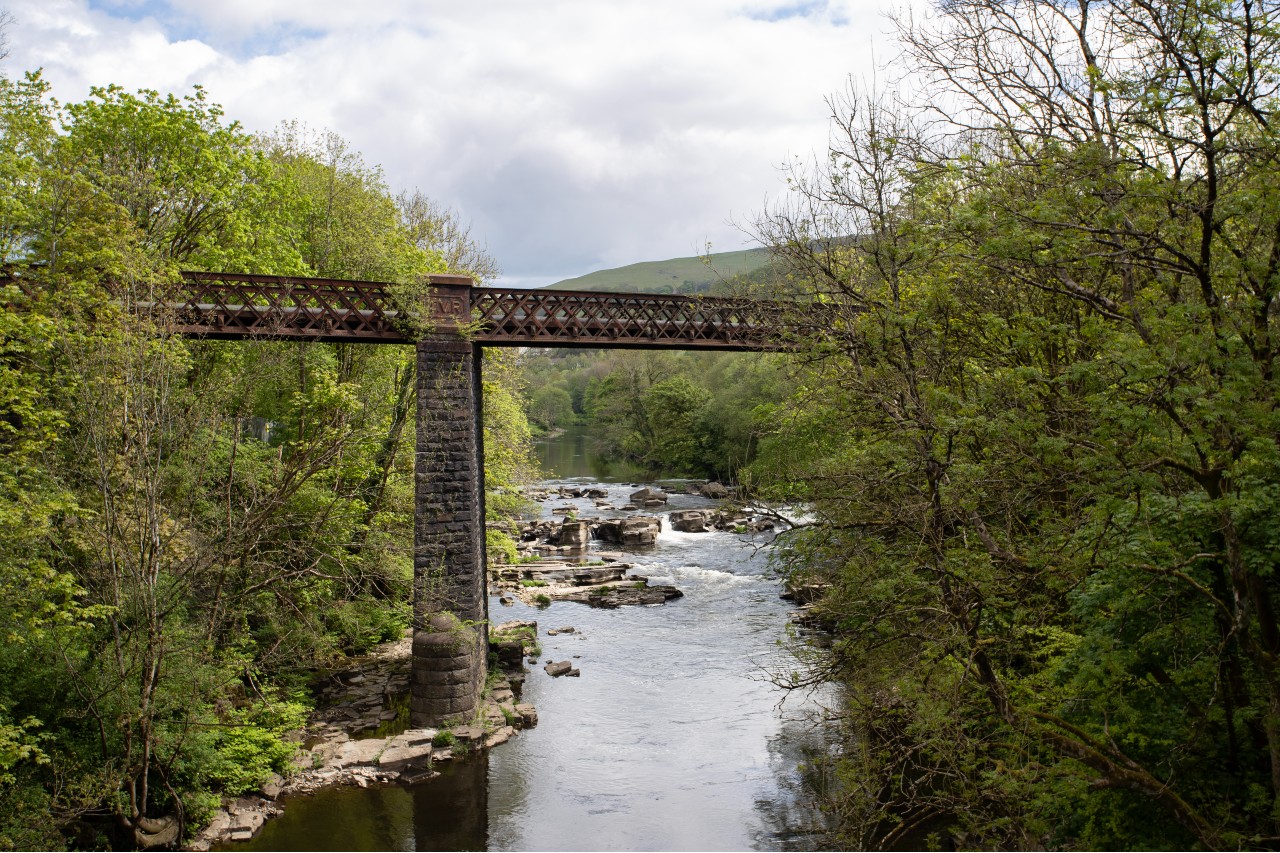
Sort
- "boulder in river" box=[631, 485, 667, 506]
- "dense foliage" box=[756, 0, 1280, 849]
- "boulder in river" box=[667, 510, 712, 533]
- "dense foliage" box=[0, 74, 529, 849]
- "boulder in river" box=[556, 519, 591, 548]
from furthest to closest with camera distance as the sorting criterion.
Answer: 1. "boulder in river" box=[631, 485, 667, 506]
2. "boulder in river" box=[667, 510, 712, 533]
3. "boulder in river" box=[556, 519, 591, 548]
4. "dense foliage" box=[0, 74, 529, 849]
5. "dense foliage" box=[756, 0, 1280, 849]

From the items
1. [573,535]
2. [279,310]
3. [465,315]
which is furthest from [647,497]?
[279,310]

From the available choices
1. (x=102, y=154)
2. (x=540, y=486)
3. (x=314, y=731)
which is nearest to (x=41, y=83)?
(x=102, y=154)

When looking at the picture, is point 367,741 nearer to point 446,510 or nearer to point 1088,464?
point 446,510

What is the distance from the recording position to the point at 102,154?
62.4 feet

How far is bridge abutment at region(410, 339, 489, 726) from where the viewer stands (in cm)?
1759

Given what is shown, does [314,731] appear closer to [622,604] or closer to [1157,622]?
[622,604]

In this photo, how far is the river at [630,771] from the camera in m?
13.4

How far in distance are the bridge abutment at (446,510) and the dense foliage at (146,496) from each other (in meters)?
1.61

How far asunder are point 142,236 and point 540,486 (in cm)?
3888

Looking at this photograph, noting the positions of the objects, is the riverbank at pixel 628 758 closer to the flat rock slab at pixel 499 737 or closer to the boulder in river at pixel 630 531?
the flat rock slab at pixel 499 737

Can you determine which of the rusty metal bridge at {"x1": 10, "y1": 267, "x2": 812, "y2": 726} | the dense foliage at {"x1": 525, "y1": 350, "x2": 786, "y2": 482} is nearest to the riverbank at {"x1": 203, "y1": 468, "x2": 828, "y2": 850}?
the rusty metal bridge at {"x1": 10, "y1": 267, "x2": 812, "y2": 726}

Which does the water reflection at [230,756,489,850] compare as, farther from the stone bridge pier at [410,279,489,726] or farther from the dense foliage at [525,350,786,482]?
the dense foliage at [525,350,786,482]

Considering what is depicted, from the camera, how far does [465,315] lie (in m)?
18.2

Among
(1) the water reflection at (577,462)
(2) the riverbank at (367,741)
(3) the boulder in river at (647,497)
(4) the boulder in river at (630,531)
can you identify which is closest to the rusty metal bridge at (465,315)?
(2) the riverbank at (367,741)
